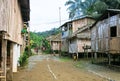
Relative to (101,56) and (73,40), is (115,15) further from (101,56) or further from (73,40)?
(73,40)

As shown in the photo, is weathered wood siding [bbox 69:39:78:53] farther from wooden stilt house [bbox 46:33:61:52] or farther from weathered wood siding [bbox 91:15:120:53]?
wooden stilt house [bbox 46:33:61:52]

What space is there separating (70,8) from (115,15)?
129 ft

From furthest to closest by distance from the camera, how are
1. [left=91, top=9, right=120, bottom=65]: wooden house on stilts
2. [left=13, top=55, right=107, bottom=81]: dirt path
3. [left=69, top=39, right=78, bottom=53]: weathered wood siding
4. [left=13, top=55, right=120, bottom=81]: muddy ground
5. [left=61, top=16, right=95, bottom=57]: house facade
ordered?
[left=69, top=39, right=78, bottom=53]: weathered wood siding
[left=61, top=16, right=95, bottom=57]: house facade
[left=91, top=9, right=120, bottom=65]: wooden house on stilts
[left=13, top=55, right=120, bottom=81]: muddy ground
[left=13, top=55, right=107, bottom=81]: dirt path

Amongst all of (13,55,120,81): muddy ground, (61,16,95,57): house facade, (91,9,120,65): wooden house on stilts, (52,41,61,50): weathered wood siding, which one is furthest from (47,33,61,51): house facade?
(13,55,120,81): muddy ground

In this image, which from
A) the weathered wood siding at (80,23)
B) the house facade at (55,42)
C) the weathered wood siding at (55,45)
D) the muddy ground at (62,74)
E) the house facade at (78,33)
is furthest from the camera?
the weathered wood siding at (55,45)

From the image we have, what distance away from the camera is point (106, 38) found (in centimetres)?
2391

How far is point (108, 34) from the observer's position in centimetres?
2334

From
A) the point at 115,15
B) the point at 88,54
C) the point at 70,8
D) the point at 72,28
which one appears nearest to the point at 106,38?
the point at 115,15

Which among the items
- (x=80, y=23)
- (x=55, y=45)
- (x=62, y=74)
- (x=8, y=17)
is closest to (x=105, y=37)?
(x=62, y=74)

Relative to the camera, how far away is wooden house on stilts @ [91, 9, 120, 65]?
21312mm

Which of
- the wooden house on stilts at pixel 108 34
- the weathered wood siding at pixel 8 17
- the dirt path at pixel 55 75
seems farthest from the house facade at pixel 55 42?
the weathered wood siding at pixel 8 17

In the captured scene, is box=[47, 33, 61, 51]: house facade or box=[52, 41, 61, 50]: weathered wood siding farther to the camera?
box=[52, 41, 61, 50]: weathered wood siding

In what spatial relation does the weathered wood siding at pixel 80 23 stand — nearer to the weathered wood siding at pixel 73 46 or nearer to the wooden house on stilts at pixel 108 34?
the weathered wood siding at pixel 73 46

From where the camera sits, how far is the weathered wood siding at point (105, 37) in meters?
21.3
